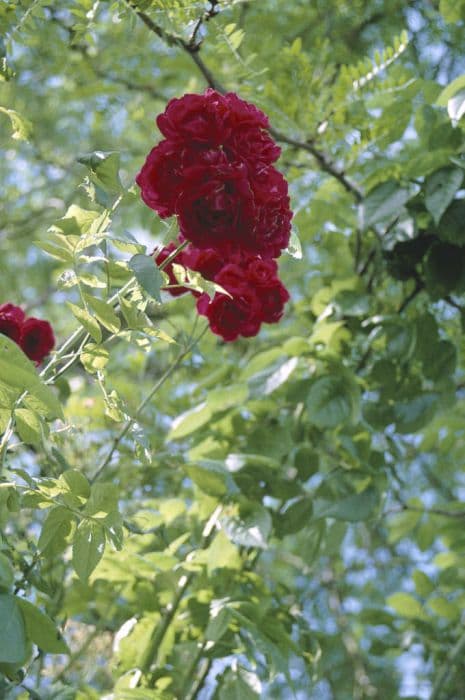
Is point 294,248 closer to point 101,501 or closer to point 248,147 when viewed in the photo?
point 248,147

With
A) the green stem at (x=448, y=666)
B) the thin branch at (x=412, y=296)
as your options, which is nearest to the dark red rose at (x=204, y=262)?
the thin branch at (x=412, y=296)

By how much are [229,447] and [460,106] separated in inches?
24.8

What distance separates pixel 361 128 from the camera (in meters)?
1.47

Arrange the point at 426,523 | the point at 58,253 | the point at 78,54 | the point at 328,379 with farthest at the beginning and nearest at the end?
1. the point at 78,54
2. the point at 426,523
3. the point at 328,379
4. the point at 58,253

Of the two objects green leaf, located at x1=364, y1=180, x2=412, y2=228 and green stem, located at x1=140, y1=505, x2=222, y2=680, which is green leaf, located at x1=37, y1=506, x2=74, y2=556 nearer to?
green stem, located at x1=140, y1=505, x2=222, y2=680

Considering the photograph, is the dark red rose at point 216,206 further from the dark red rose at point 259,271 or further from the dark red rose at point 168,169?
the dark red rose at point 259,271

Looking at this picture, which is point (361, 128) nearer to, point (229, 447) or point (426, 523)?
point (229, 447)

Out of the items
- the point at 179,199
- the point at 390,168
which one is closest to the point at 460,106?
the point at 390,168

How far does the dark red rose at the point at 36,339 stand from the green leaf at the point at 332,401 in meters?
0.42

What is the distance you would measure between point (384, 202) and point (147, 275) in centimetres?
69

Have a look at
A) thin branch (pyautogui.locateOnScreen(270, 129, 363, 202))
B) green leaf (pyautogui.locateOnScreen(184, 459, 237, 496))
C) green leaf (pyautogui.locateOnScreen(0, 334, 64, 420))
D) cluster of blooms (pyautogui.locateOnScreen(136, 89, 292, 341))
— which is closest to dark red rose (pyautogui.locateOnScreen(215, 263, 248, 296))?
cluster of blooms (pyautogui.locateOnScreen(136, 89, 292, 341))

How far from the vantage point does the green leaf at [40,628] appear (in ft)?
2.68

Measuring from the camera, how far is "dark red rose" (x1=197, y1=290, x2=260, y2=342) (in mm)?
1113

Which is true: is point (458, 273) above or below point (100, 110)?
below
